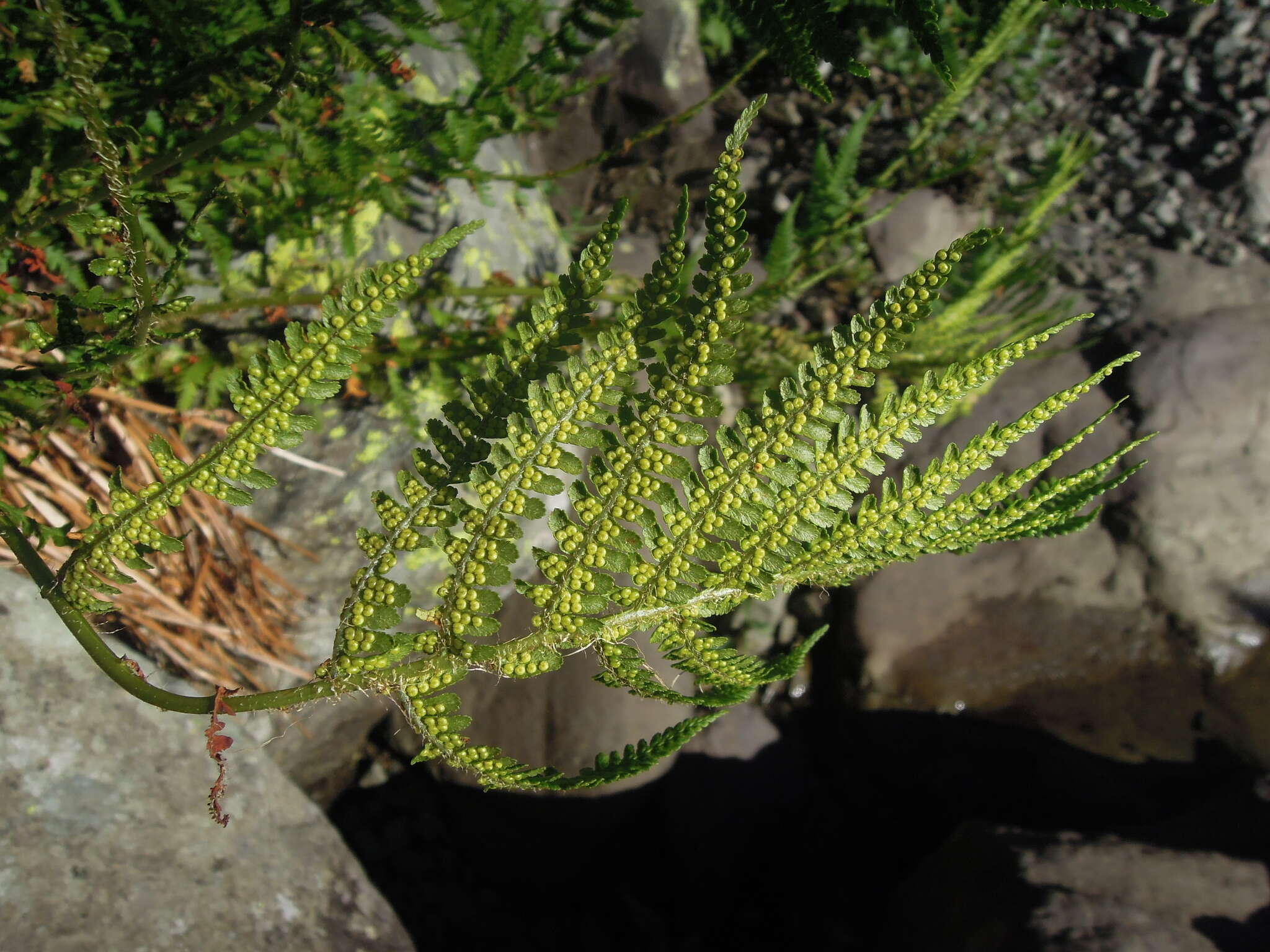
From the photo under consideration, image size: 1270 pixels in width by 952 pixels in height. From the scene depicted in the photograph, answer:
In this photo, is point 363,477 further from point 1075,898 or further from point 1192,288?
point 1192,288

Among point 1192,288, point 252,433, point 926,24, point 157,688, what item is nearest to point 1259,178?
point 1192,288

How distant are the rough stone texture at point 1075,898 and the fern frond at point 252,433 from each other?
289 centimetres

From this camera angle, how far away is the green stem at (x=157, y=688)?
4.67 ft

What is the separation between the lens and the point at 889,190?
5020mm

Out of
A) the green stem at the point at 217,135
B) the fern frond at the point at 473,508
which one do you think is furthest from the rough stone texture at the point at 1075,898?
the green stem at the point at 217,135

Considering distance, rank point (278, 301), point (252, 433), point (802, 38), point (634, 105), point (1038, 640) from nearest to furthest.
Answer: point (802, 38), point (252, 433), point (278, 301), point (1038, 640), point (634, 105)

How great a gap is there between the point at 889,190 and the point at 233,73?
388cm

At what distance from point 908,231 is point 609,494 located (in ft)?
13.7

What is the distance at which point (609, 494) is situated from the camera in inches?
58.1

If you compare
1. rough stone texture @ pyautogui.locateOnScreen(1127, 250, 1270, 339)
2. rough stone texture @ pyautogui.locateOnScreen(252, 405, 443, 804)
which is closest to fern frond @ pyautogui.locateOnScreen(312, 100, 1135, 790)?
rough stone texture @ pyautogui.locateOnScreen(252, 405, 443, 804)

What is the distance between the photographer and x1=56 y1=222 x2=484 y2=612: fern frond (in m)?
1.43

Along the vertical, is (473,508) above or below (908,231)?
above

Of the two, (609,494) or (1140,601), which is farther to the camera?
(1140,601)

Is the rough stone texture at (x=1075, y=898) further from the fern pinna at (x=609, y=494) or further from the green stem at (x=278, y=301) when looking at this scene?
the green stem at (x=278, y=301)
